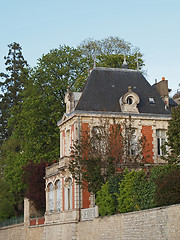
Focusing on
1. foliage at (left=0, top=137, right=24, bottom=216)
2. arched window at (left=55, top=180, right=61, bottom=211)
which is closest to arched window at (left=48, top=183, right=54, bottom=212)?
arched window at (left=55, top=180, right=61, bottom=211)

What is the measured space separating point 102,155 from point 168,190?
886 cm

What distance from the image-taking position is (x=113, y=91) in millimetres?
32875

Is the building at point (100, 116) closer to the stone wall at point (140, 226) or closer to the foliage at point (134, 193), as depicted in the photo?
the stone wall at point (140, 226)

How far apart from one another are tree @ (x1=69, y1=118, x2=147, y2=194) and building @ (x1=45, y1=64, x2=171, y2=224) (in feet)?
3.20

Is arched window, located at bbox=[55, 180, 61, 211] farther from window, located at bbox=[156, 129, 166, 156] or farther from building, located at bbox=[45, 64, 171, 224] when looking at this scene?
window, located at bbox=[156, 129, 166, 156]

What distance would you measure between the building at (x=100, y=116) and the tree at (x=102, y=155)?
38.3 inches

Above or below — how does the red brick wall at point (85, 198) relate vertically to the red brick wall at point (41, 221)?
above

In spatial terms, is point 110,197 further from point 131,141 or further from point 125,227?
point 131,141

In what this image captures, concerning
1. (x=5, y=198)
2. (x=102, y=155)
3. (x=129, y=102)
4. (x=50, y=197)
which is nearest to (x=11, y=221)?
(x=5, y=198)

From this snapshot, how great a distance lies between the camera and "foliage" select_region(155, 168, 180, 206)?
19.1 m

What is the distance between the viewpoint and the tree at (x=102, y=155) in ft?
88.6

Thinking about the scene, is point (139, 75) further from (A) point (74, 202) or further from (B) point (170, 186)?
(B) point (170, 186)

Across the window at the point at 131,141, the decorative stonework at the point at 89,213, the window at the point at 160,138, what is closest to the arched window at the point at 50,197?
the decorative stonework at the point at 89,213

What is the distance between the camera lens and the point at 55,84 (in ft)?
131
